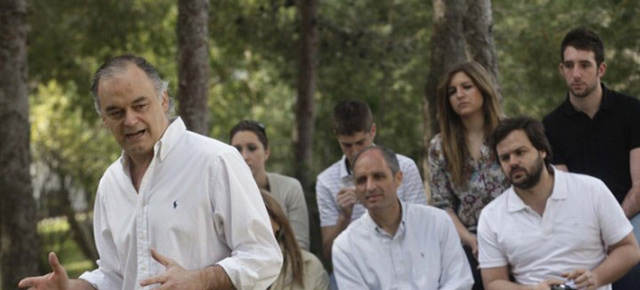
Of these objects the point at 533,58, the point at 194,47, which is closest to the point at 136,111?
the point at 194,47

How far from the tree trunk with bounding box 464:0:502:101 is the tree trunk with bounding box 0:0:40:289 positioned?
454 centimetres

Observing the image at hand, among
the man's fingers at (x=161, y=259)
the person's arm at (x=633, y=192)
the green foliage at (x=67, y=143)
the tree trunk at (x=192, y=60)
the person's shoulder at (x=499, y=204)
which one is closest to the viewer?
the man's fingers at (x=161, y=259)

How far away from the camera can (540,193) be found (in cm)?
607

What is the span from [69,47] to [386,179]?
12.6 m

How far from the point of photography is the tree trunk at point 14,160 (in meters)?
10.2

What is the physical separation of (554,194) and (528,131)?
1.29 ft

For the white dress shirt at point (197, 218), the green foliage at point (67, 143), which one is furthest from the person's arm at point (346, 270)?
the green foliage at point (67, 143)

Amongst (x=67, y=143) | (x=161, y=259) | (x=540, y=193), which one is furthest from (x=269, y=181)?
(x=67, y=143)

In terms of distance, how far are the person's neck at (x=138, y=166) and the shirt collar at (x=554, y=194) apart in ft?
9.06

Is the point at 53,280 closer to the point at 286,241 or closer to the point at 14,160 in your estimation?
the point at 286,241

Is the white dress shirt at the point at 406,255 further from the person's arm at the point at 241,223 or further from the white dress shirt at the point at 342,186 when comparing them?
the person's arm at the point at 241,223

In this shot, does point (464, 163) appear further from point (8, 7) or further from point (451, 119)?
point (8, 7)

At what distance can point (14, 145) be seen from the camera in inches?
403

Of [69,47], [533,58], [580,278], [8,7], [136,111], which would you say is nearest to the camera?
[136,111]
